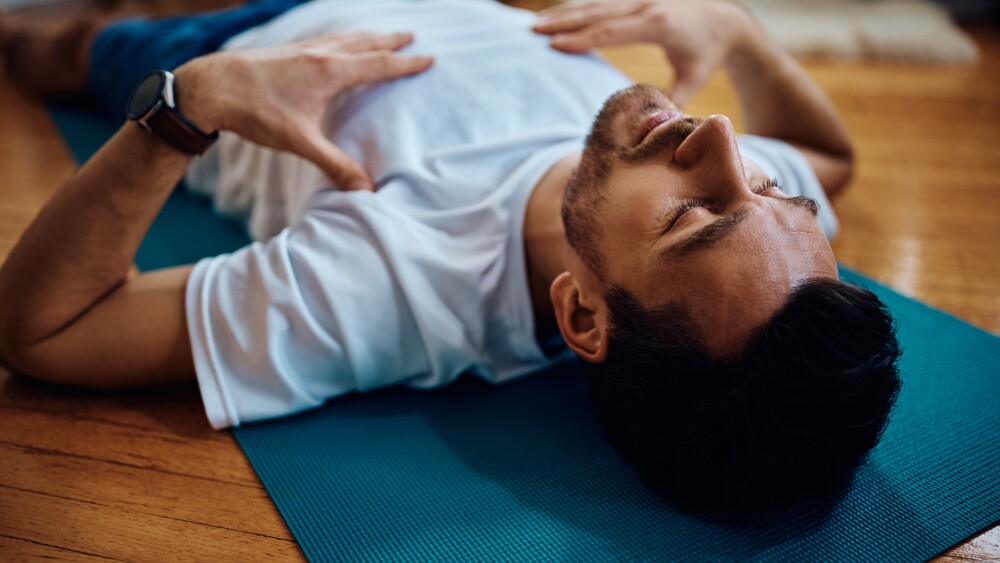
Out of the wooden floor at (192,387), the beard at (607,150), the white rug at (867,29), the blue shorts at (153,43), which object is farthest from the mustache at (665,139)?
the white rug at (867,29)

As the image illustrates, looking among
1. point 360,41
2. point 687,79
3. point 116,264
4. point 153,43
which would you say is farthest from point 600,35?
point 153,43

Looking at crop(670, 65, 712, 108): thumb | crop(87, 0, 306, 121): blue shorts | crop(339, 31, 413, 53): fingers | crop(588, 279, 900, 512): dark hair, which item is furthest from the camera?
crop(87, 0, 306, 121): blue shorts

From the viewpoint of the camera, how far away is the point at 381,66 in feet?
4.19

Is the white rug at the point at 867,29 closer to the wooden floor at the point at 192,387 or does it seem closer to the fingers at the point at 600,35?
the wooden floor at the point at 192,387

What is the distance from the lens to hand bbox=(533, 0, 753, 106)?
56.6 inches

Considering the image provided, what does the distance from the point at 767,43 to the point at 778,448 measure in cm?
103

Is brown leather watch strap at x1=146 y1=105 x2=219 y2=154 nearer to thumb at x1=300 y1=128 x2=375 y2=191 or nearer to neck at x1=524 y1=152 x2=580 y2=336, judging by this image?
thumb at x1=300 y1=128 x2=375 y2=191

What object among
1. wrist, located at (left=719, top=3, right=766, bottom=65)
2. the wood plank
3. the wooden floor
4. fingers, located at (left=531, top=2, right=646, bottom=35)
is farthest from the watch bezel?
wrist, located at (left=719, top=3, right=766, bottom=65)

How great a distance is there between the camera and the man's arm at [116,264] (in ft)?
3.51

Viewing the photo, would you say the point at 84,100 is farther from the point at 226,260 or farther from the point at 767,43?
the point at 767,43

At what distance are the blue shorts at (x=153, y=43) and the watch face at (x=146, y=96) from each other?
0.56m

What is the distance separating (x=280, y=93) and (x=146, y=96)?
0.62 ft

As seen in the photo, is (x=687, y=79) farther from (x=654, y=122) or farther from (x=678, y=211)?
(x=678, y=211)

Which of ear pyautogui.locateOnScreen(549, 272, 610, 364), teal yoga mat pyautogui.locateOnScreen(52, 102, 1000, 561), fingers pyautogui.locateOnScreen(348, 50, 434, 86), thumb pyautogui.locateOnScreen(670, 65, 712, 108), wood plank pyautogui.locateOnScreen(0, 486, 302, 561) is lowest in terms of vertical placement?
teal yoga mat pyautogui.locateOnScreen(52, 102, 1000, 561)
